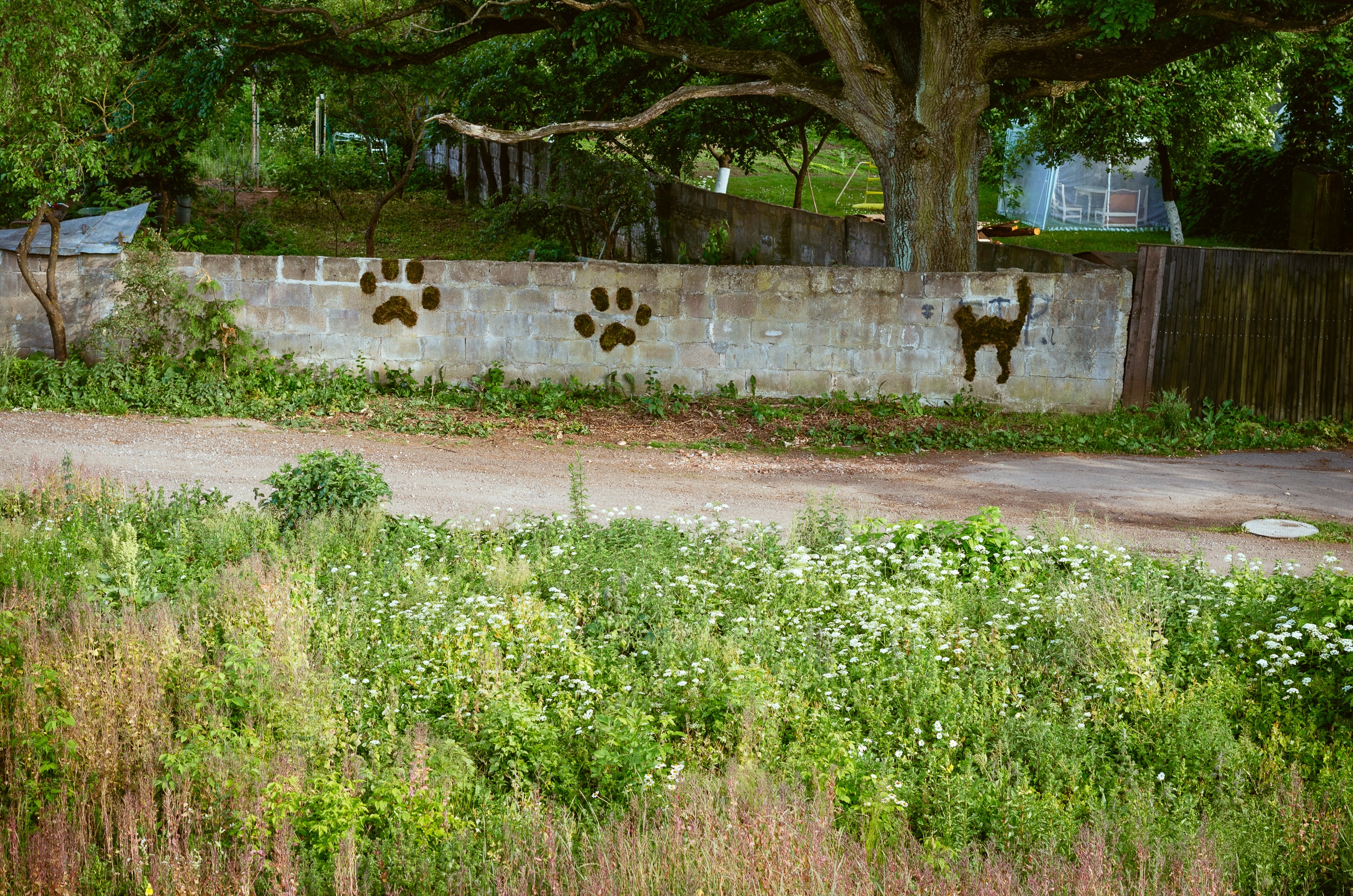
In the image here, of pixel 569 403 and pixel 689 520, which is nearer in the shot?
pixel 689 520

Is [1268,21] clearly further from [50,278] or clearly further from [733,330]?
[50,278]

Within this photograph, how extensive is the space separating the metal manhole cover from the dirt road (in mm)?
149

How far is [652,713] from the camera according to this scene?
18.6 ft

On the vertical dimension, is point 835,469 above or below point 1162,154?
below

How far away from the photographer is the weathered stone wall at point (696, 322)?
1303 centimetres

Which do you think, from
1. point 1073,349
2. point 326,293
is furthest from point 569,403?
point 1073,349

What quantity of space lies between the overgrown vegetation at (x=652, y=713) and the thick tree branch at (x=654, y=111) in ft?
21.4

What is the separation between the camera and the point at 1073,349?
1309 cm

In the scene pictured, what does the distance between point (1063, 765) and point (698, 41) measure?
1141cm

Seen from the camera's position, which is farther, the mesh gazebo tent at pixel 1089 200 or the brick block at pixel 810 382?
the mesh gazebo tent at pixel 1089 200

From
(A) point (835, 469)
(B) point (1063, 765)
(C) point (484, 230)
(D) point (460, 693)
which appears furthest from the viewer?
(C) point (484, 230)

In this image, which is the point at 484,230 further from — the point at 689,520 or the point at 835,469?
the point at 689,520

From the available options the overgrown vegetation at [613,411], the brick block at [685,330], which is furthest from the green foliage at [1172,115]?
the brick block at [685,330]

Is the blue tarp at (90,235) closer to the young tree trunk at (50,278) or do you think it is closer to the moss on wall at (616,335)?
the young tree trunk at (50,278)
